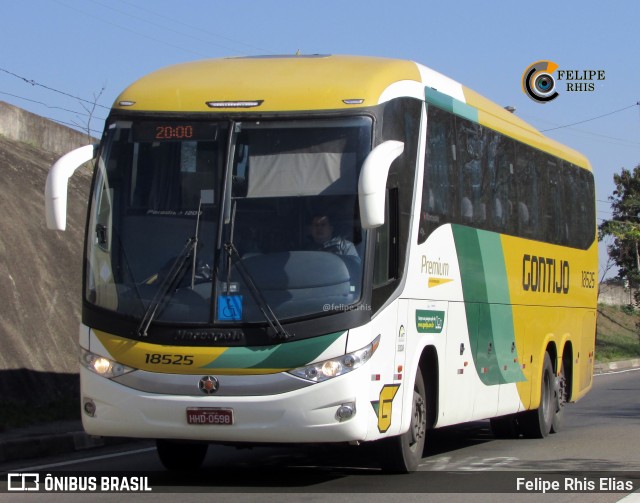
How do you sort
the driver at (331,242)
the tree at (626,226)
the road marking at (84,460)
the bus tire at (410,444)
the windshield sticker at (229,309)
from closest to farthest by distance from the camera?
the windshield sticker at (229,309) < the driver at (331,242) < the bus tire at (410,444) < the road marking at (84,460) < the tree at (626,226)

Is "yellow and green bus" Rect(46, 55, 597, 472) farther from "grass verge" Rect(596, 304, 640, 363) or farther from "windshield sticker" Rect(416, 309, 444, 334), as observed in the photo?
"grass verge" Rect(596, 304, 640, 363)

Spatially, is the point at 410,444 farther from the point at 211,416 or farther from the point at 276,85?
the point at 276,85

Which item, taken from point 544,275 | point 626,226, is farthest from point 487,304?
point 626,226

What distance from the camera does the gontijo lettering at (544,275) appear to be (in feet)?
46.9

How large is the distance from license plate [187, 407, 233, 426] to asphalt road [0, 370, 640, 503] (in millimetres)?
595

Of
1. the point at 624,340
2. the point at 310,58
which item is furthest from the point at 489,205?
the point at 624,340

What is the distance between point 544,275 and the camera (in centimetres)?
1509

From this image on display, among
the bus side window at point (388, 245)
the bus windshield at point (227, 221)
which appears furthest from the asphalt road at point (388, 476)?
the bus side window at point (388, 245)

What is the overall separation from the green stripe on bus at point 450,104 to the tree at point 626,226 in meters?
33.2

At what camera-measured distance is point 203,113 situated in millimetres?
9656

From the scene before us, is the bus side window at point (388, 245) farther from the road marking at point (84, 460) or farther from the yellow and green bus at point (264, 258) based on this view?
the road marking at point (84, 460)

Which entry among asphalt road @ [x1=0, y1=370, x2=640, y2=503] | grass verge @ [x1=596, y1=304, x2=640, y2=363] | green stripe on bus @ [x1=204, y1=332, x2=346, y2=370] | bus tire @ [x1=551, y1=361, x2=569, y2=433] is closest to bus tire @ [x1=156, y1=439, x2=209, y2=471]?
asphalt road @ [x1=0, y1=370, x2=640, y2=503]

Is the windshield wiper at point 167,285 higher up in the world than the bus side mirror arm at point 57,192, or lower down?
lower down

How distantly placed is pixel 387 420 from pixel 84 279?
2.85 m
